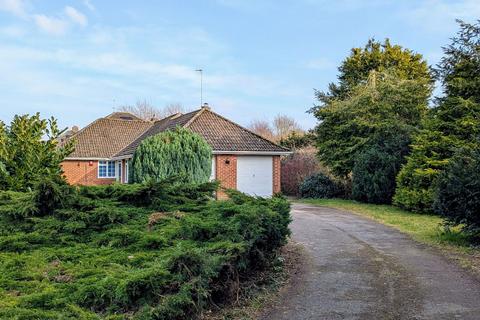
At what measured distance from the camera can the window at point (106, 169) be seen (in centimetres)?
3344

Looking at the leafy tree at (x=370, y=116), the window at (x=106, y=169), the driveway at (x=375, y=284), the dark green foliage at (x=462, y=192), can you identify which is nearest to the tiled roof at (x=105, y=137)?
the window at (x=106, y=169)

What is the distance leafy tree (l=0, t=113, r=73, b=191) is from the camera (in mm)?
8492

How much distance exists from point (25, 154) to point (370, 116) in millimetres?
18665

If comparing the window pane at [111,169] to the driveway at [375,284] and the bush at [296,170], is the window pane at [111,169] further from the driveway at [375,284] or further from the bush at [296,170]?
the driveway at [375,284]

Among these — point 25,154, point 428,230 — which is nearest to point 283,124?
point 428,230

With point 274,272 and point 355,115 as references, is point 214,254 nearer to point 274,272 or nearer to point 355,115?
point 274,272

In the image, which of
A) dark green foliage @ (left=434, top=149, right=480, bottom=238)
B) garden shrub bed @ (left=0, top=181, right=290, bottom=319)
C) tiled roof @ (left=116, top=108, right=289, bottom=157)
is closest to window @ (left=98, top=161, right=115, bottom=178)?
tiled roof @ (left=116, top=108, right=289, bottom=157)

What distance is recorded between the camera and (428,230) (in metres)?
12.1

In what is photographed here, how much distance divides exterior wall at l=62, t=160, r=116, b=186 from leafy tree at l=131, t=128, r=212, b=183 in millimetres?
19758

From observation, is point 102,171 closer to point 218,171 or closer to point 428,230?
point 218,171

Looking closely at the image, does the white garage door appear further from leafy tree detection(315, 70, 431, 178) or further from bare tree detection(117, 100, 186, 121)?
bare tree detection(117, 100, 186, 121)

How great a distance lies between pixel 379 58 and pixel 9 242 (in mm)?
28331


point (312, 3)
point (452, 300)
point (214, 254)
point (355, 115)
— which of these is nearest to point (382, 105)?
point (355, 115)

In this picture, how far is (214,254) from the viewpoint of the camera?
5.07 m
